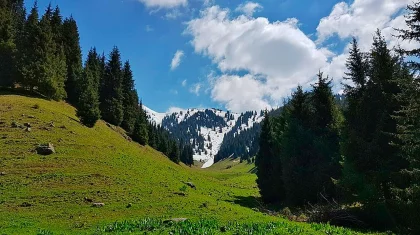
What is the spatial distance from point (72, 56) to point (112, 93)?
14.6m

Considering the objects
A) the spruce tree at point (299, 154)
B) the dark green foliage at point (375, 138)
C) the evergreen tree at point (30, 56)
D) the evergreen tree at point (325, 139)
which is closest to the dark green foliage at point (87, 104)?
the evergreen tree at point (30, 56)

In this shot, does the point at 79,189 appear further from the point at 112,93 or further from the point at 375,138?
the point at 112,93

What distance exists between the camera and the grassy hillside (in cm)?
2189

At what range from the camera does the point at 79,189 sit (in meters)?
30.8

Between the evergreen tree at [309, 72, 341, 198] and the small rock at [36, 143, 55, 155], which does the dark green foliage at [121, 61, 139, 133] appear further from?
the evergreen tree at [309, 72, 341, 198]

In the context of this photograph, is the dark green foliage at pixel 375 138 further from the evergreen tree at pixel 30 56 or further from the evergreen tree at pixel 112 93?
the evergreen tree at pixel 112 93

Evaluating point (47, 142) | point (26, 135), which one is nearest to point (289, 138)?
point (47, 142)

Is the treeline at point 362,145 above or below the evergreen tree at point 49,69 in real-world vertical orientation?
below

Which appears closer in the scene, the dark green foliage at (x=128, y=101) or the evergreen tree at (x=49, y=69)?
the evergreen tree at (x=49, y=69)

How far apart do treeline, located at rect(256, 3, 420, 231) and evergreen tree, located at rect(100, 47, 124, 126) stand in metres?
40.7

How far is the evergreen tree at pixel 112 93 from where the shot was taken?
7950 cm

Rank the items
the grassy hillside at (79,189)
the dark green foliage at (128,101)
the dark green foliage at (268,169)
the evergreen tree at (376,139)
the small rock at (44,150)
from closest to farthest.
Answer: the grassy hillside at (79,189) → the evergreen tree at (376,139) → the small rock at (44,150) → the dark green foliage at (268,169) → the dark green foliage at (128,101)

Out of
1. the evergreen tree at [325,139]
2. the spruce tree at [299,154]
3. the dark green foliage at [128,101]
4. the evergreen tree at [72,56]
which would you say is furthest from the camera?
the dark green foliage at [128,101]

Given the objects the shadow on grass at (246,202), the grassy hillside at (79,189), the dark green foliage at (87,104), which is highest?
the dark green foliage at (87,104)
